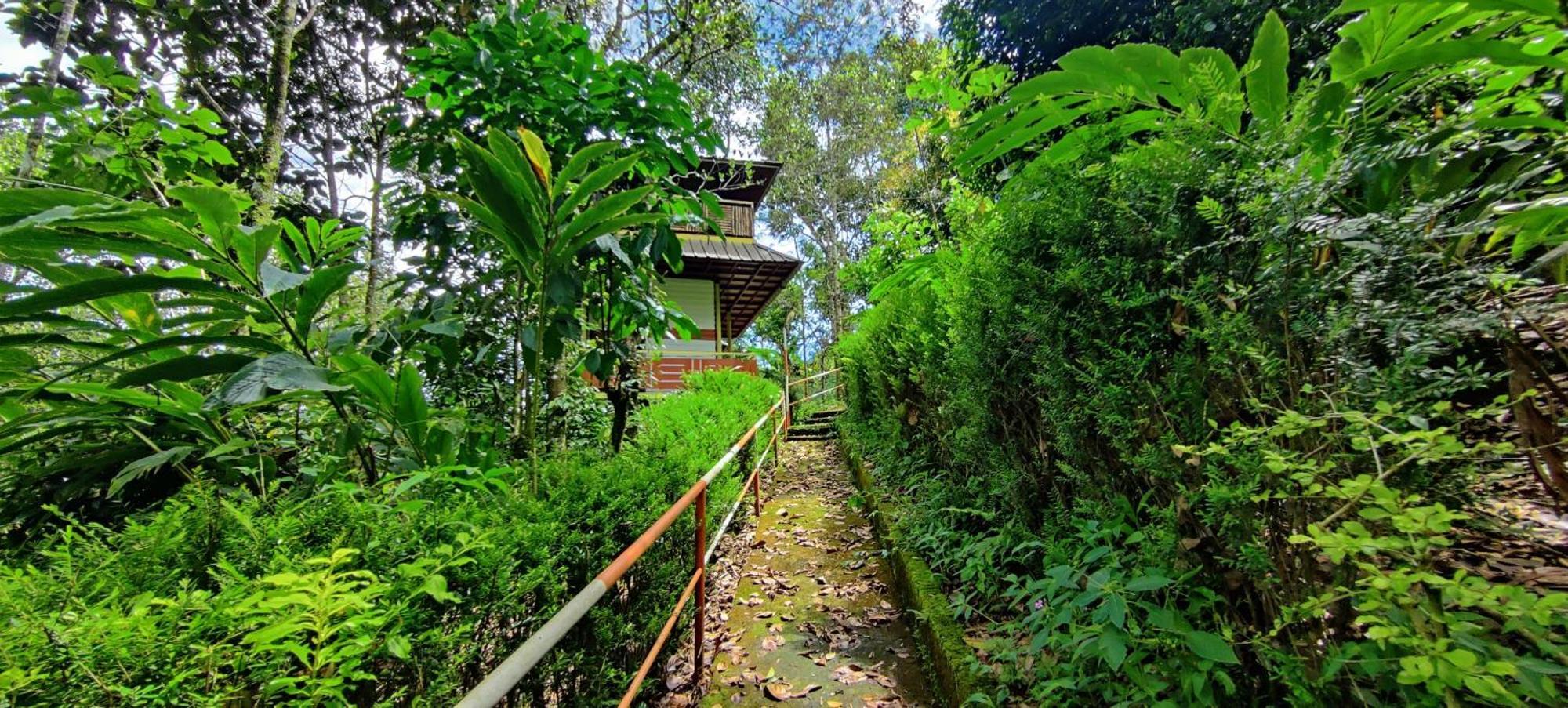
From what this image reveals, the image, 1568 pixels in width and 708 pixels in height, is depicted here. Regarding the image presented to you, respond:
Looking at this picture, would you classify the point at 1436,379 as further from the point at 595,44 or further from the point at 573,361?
the point at 595,44

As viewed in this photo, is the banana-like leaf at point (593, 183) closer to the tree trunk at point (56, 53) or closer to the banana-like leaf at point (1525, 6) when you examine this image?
the banana-like leaf at point (1525, 6)

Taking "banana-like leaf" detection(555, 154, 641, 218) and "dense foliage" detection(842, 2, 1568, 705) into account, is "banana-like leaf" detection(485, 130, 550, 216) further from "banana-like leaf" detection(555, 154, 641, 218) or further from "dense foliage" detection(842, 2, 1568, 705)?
"dense foliage" detection(842, 2, 1568, 705)

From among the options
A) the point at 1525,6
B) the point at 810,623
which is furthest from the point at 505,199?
the point at 810,623

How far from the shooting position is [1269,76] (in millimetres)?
1344

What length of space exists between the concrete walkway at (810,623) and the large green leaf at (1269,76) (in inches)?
94.2

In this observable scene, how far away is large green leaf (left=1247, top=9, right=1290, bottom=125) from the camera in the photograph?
133cm

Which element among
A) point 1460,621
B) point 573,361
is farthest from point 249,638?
point 573,361

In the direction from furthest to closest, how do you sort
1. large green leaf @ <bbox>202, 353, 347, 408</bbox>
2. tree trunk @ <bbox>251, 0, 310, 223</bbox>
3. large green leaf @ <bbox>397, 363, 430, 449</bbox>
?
tree trunk @ <bbox>251, 0, 310, 223</bbox>, large green leaf @ <bbox>397, 363, 430, 449</bbox>, large green leaf @ <bbox>202, 353, 347, 408</bbox>

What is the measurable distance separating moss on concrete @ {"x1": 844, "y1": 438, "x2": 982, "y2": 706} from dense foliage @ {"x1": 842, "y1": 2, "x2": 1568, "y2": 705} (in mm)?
130

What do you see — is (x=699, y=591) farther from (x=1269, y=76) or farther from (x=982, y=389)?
(x=1269, y=76)

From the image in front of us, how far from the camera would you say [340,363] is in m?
1.42

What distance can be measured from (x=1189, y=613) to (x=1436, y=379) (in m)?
0.77

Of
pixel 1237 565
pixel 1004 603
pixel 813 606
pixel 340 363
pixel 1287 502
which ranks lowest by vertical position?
pixel 813 606

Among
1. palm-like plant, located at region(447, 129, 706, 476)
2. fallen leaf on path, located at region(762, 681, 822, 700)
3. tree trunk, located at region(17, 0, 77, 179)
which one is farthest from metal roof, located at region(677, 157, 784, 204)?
fallen leaf on path, located at region(762, 681, 822, 700)
